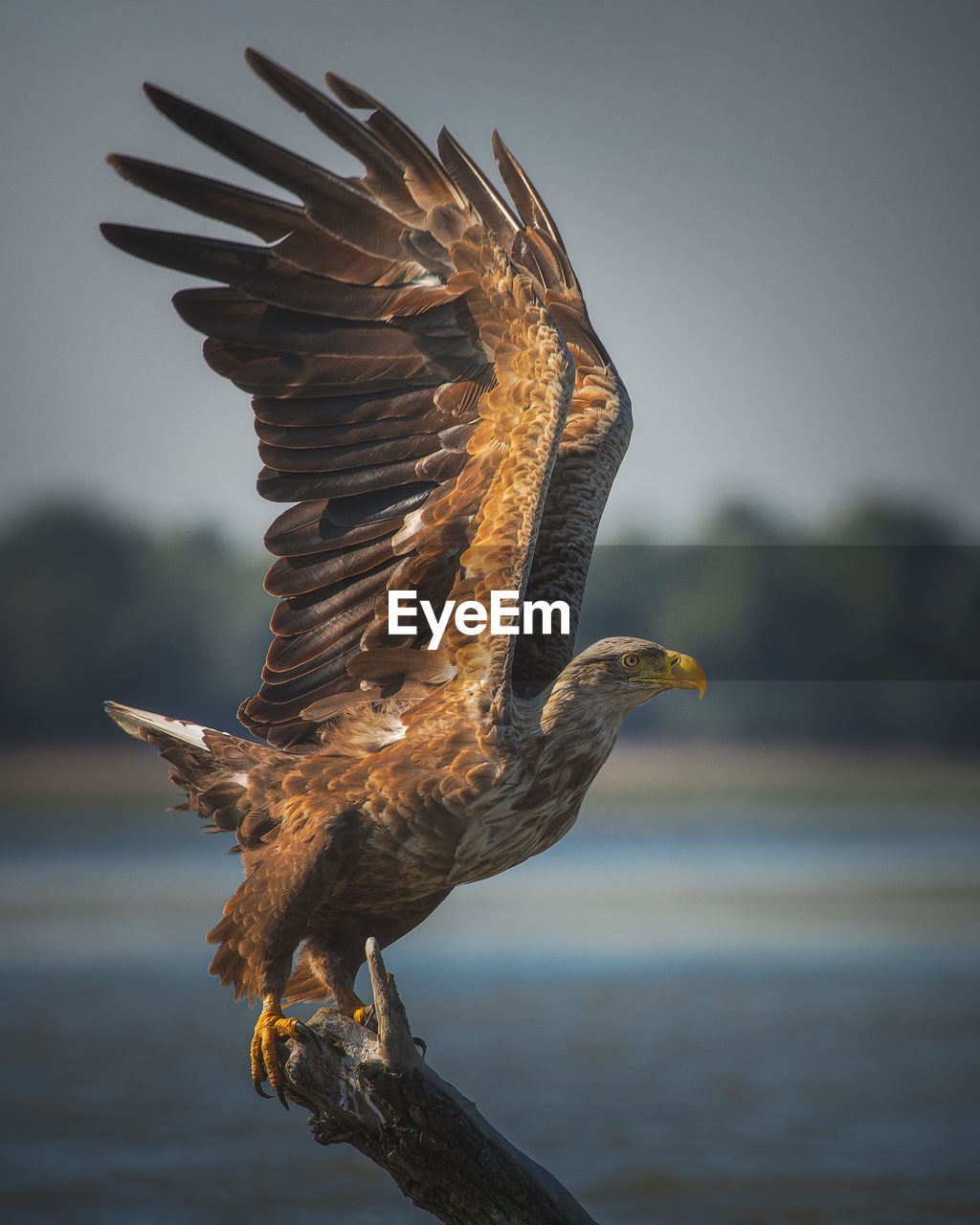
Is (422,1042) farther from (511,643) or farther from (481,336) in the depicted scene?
(481,336)

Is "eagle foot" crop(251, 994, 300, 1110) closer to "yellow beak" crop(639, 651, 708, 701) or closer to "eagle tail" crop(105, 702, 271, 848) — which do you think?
"eagle tail" crop(105, 702, 271, 848)

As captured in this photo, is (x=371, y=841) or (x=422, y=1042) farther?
(x=422, y=1042)

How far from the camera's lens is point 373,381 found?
3.33m

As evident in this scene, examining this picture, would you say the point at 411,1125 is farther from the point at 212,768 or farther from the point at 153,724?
the point at 153,724

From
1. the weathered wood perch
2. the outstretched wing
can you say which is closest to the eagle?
the outstretched wing

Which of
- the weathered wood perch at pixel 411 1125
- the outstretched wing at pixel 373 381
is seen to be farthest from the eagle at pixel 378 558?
the weathered wood perch at pixel 411 1125

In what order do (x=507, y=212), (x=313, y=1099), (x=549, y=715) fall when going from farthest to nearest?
(x=507, y=212) → (x=549, y=715) → (x=313, y=1099)

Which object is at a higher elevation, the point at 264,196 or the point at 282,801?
the point at 264,196

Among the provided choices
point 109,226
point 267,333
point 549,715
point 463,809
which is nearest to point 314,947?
point 463,809

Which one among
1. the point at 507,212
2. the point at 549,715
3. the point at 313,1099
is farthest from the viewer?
the point at 507,212

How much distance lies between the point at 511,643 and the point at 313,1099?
46.1 inches

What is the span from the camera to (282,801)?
3160mm

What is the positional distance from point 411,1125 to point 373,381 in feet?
6.16

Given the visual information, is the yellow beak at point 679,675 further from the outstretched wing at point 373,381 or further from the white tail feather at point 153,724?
the white tail feather at point 153,724
